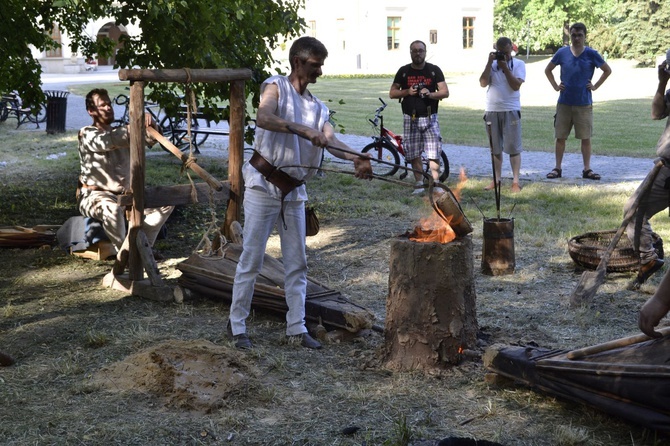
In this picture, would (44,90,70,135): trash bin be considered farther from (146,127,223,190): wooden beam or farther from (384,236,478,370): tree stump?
(384,236,478,370): tree stump

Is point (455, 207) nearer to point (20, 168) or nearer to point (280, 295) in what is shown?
point (280, 295)

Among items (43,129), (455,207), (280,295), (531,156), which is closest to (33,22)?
(280,295)

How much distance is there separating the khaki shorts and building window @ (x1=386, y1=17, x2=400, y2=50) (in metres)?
38.5

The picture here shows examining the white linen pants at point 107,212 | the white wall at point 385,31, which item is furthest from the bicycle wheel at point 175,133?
the white wall at point 385,31

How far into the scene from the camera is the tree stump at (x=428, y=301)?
5027 mm

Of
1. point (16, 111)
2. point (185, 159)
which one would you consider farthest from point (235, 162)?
point (16, 111)

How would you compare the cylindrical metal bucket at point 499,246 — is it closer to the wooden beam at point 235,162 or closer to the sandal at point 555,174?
the wooden beam at point 235,162

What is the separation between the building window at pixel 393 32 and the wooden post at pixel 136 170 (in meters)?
44.0

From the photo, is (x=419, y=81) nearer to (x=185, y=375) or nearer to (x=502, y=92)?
(x=502, y=92)

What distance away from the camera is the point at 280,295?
20.0ft

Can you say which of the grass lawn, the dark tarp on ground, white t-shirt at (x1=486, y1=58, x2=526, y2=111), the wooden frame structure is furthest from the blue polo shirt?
the dark tarp on ground

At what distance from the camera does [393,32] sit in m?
49.5

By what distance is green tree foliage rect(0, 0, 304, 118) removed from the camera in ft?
24.3

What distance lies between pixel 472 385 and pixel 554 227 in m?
4.54
